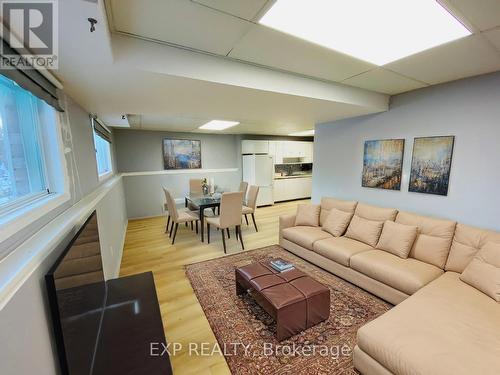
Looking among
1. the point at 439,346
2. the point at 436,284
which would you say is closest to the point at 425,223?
the point at 436,284

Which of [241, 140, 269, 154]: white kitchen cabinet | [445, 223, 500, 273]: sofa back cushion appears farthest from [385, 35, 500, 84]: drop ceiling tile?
[241, 140, 269, 154]: white kitchen cabinet

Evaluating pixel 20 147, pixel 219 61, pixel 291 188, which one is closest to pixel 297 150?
pixel 291 188

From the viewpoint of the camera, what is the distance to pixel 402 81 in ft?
7.73

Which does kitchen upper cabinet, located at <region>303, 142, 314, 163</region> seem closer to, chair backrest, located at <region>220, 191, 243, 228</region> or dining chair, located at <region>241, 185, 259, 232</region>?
dining chair, located at <region>241, 185, 259, 232</region>

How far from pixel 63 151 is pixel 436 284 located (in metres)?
3.17

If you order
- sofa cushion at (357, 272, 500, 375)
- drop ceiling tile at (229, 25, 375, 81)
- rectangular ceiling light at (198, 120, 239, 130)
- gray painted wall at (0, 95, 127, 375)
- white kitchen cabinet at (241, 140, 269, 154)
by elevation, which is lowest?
sofa cushion at (357, 272, 500, 375)

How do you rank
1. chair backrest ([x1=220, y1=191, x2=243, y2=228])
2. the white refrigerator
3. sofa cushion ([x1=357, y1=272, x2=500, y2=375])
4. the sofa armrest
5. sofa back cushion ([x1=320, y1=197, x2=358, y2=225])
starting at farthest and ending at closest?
the white refrigerator → the sofa armrest → chair backrest ([x1=220, y1=191, x2=243, y2=228]) → sofa back cushion ([x1=320, y1=197, x2=358, y2=225]) → sofa cushion ([x1=357, y1=272, x2=500, y2=375])

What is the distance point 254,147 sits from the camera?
645 cm

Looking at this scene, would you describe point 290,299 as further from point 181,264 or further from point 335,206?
point 335,206

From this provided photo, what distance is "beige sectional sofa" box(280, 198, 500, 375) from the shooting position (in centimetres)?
123

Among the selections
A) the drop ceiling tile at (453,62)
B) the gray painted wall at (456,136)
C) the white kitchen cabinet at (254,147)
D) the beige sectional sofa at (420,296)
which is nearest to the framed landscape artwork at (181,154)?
the white kitchen cabinet at (254,147)

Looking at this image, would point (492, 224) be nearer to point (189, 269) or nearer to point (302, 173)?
point (189, 269)

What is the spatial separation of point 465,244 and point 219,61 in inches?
112

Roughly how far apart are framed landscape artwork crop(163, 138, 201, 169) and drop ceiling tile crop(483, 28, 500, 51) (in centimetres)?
543
